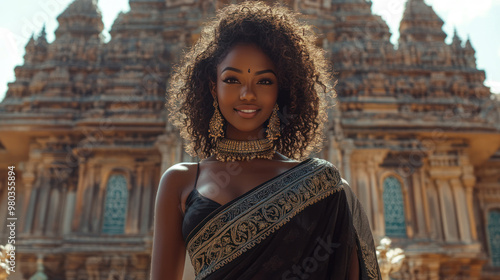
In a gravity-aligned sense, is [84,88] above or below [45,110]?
above

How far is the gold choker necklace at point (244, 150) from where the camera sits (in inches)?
88.9

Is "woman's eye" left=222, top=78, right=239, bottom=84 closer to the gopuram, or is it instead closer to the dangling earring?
the dangling earring

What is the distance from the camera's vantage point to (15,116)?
516 inches

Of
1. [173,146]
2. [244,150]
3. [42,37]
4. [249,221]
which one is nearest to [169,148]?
[173,146]

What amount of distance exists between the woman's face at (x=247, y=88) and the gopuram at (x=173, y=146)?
864cm

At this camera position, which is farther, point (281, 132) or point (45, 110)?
point (45, 110)

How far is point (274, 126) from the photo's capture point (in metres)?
2.34

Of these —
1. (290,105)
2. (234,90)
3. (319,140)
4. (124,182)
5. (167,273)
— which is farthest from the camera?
(124,182)

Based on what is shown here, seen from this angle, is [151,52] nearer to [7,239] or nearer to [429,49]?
[7,239]

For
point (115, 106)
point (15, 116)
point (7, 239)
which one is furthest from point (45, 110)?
point (7, 239)

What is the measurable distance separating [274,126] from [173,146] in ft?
30.7

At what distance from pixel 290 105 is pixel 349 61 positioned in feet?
39.0

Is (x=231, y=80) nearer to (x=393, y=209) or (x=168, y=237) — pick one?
(x=168, y=237)

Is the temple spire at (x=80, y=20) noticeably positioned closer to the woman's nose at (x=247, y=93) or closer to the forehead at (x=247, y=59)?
the forehead at (x=247, y=59)
